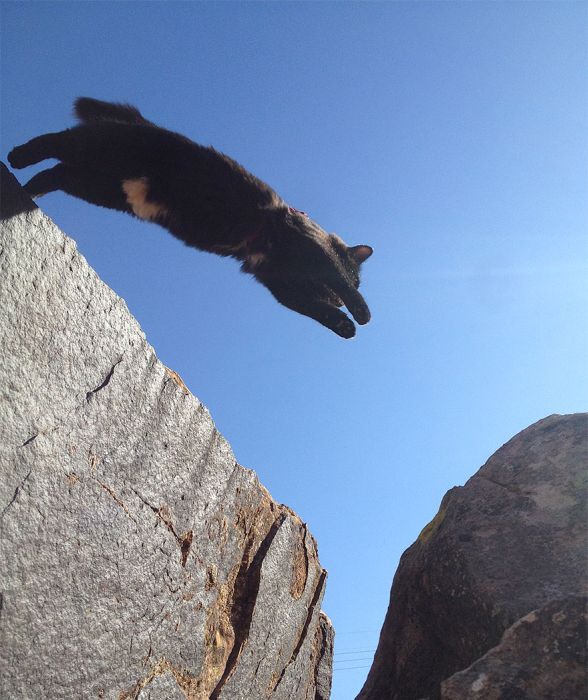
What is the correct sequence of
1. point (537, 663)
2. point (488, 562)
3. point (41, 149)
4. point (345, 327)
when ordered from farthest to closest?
point (345, 327) → point (41, 149) → point (488, 562) → point (537, 663)

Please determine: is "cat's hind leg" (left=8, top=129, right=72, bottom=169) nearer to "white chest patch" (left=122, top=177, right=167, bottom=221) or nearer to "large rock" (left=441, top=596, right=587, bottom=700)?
"white chest patch" (left=122, top=177, right=167, bottom=221)

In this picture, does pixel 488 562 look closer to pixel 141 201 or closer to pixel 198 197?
pixel 198 197

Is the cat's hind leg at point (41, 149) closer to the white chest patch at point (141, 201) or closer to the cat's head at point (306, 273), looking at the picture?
the white chest patch at point (141, 201)

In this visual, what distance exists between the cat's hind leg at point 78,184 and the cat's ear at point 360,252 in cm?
281

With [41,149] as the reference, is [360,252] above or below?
above

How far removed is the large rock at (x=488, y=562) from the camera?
3.22m

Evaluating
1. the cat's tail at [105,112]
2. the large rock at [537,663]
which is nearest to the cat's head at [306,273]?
the cat's tail at [105,112]

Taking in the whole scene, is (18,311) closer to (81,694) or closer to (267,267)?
(81,694)

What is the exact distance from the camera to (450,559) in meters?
3.61

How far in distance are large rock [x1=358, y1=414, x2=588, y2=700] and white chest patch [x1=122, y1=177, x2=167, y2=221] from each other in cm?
300

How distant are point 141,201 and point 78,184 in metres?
0.47

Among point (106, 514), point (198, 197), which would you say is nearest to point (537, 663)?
point (106, 514)

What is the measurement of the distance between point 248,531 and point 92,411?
1.55 m

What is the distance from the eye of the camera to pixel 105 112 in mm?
4863
